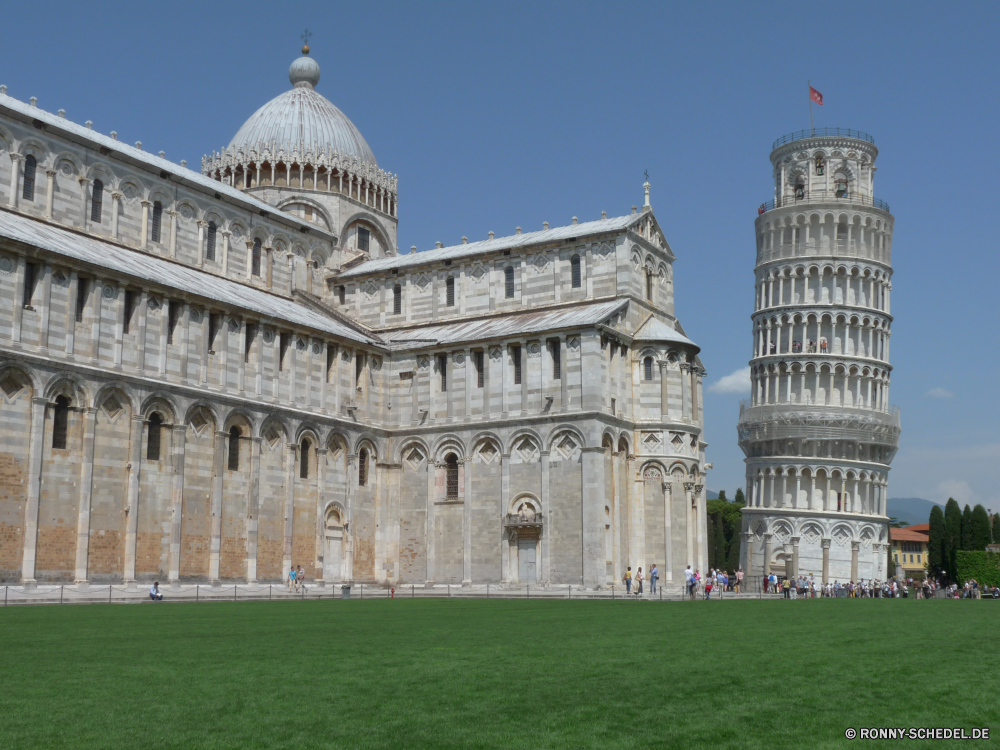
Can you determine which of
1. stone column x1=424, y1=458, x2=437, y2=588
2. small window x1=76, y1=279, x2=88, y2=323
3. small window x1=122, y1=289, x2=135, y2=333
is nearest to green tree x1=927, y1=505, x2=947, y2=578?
stone column x1=424, y1=458, x2=437, y2=588

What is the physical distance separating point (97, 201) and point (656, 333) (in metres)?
27.2

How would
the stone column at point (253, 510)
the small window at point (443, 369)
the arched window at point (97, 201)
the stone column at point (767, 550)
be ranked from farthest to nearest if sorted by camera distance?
the stone column at point (767, 550) < the small window at point (443, 369) < the arched window at point (97, 201) < the stone column at point (253, 510)

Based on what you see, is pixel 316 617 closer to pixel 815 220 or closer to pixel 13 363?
pixel 13 363

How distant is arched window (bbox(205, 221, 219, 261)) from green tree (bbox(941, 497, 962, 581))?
67672 millimetres

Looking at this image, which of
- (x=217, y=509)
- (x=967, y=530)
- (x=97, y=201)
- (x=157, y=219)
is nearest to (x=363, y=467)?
(x=217, y=509)

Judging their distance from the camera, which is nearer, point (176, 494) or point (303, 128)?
point (176, 494)

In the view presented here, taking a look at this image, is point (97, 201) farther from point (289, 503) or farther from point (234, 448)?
point (289, 503)

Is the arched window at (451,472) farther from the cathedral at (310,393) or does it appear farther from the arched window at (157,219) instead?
the arched window at (157,219)

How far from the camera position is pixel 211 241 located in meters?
56.3

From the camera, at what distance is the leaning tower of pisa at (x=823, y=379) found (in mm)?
87688

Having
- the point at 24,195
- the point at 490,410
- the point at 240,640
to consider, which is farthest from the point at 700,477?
the point at 240,640

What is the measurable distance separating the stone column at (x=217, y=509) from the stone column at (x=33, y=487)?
26.2 feet

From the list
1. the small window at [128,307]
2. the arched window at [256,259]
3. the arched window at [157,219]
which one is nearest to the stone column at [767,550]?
the arched window at [256,259]

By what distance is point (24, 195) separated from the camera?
4722 cm
